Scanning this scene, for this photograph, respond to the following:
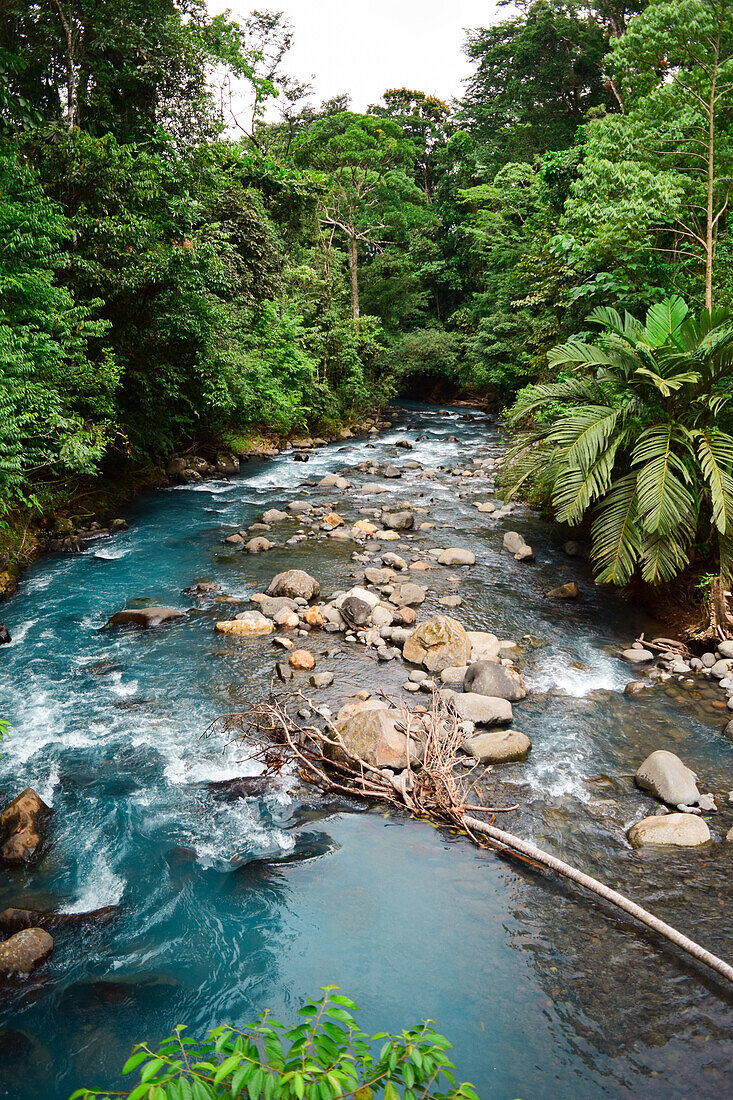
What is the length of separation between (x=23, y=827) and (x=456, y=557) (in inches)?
266

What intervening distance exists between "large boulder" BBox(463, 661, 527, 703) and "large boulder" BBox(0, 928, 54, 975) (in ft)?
12.6

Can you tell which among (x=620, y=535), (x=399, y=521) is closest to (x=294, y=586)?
(x=399, y=521)

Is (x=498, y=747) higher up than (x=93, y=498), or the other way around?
(x=93, y=498)

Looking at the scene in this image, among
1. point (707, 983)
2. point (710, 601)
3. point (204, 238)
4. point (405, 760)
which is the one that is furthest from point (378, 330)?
point (707, 983)

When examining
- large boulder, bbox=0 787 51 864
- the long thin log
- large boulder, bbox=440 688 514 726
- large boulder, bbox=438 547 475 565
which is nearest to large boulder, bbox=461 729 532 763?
large boulder, bbox=440 688 514 726

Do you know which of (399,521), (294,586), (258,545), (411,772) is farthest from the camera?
(399,521)

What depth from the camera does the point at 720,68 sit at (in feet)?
23.5

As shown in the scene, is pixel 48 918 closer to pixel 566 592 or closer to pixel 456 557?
pixel 566 592

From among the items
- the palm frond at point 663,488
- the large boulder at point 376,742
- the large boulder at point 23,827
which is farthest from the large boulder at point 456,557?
the large boulder at point 23,827

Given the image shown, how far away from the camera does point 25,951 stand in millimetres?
3418

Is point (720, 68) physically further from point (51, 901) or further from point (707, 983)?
point (51, 901)

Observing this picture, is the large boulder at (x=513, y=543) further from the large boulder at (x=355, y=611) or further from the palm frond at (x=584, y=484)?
the large boulder at (x=355, y=611)

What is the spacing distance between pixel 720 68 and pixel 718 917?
8845 millimetres

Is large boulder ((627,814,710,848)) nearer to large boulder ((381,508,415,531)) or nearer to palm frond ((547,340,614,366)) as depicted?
palm frond ((547,340,614,366))
